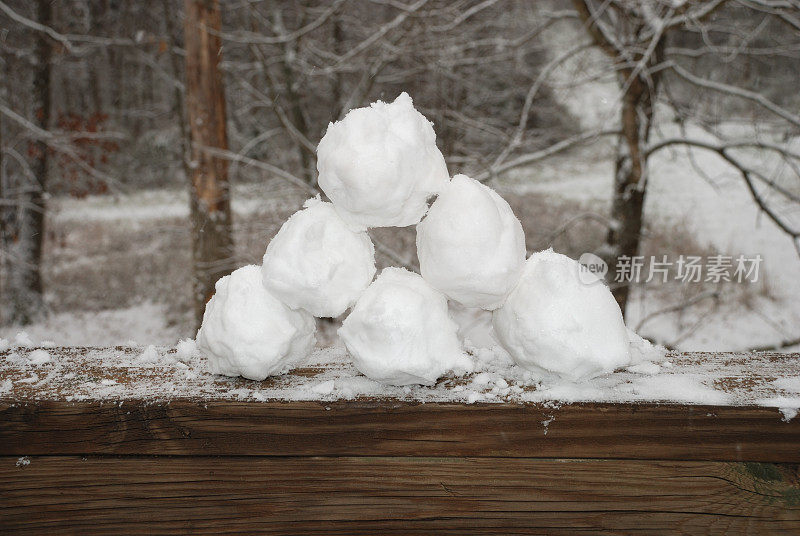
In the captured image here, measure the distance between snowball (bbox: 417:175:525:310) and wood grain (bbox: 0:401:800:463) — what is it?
0.26 metres

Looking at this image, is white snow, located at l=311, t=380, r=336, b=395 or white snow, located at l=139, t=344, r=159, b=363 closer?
white snow, located at l=311, t=380, r=336, b=395

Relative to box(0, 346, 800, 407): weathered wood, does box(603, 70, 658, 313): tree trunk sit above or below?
above

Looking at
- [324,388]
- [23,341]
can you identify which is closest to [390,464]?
[324,388]

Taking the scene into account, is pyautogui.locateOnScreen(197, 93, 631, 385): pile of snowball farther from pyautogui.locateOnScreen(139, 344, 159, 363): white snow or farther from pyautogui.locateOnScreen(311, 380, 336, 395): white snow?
pyautogui.locateOnScreen(139, 344, 159, 363): white snow

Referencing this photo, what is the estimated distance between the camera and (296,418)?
115cm

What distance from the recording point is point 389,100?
246 inches

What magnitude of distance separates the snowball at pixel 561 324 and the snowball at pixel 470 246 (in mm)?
49

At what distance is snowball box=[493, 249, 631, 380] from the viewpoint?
1.23 meters

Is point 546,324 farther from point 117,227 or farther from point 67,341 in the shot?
point 117,227

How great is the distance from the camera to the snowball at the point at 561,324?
123 cm

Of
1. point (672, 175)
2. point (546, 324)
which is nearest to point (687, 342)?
point (672, 175)

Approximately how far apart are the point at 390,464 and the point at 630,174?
4.30 meters

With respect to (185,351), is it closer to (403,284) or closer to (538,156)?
(403,284)

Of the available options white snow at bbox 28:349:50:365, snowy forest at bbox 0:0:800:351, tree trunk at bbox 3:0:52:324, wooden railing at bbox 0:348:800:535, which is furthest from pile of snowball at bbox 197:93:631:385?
tree trunk at bbox 3:0:52:324
